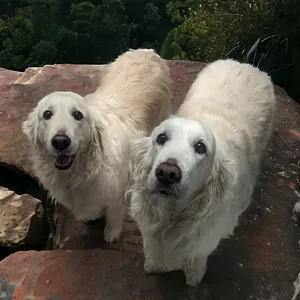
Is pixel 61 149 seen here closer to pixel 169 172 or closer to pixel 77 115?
pixel 77 115

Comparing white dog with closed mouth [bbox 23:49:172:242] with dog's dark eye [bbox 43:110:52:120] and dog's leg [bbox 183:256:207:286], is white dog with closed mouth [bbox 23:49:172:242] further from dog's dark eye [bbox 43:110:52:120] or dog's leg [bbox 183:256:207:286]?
dog's leg [bbox 183:256:207:286]

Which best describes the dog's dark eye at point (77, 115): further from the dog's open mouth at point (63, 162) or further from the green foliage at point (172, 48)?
the green foliage at point (172, 48)

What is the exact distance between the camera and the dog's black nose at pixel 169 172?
7.31 ft

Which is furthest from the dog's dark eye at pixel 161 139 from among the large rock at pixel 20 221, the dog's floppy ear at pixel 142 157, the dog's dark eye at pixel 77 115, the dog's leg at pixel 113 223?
the large rock at pixel 20 221

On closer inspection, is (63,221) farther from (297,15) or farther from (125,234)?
(297,15)

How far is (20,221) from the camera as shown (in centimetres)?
409

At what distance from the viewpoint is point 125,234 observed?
3596 millimetres

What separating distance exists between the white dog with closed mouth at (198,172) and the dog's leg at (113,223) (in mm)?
476

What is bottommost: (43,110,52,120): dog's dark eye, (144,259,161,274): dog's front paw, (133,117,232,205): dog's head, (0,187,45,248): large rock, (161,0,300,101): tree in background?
(0,187,45,248): large rock

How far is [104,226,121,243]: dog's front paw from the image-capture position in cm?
350

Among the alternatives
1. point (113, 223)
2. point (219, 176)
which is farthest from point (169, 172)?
point (113, 223)

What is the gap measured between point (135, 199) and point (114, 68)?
5.33 ft

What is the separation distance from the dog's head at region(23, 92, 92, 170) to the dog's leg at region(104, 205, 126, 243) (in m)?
0.63

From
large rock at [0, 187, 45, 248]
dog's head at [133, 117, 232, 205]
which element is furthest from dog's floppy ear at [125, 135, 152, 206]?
large rock at [0, 187, 45, 248]
